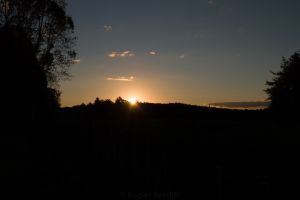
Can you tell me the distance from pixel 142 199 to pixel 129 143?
A: 3150 millimetres

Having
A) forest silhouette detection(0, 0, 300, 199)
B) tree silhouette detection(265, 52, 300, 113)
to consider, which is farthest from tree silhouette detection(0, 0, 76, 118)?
tree silhouette detection(265, 52, 300, 113)

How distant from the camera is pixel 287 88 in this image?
146 feet

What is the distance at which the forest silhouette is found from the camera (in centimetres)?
1073

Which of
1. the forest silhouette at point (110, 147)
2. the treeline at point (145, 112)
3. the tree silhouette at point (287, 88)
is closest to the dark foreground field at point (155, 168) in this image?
the forest silhouette at point (110, 147)

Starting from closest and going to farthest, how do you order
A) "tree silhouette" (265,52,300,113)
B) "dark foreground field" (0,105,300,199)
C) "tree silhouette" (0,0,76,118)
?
"dark foreground field" (0,105,300,199) → "tree silhouette" (0,0,76,118) → "tree silhouette" (265,52,300,113)

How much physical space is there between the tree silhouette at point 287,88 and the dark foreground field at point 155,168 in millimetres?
24322

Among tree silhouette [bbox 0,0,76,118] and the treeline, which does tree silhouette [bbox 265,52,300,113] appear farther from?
tree silhouette [bbox 0,0,76,118]

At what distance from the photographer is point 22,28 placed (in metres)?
29.0

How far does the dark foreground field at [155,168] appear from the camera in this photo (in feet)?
33.5

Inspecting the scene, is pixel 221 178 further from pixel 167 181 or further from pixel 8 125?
pixel 8 125

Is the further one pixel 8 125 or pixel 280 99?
pixel 280 99

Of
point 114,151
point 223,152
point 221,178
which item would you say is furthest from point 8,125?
point 221,178

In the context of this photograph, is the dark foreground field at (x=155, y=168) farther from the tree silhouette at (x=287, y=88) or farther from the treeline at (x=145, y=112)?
the tree silhouette at (x=287, y=88)

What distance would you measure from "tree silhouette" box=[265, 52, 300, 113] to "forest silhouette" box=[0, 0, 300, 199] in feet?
35.7
